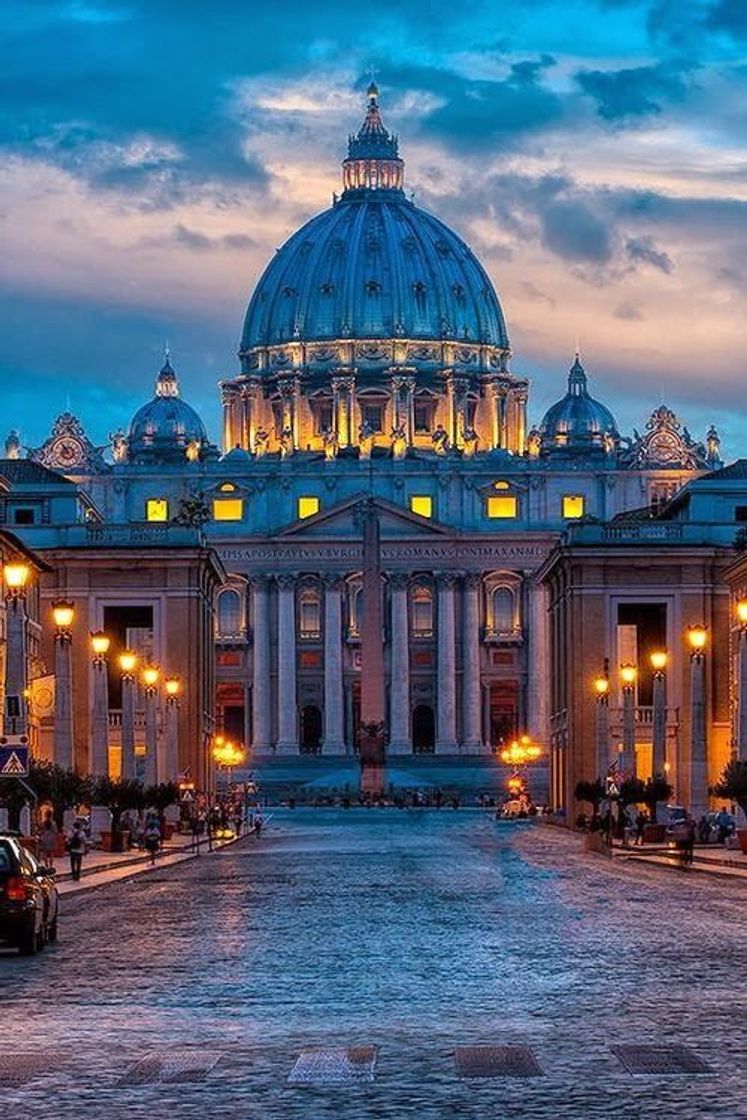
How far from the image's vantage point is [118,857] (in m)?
78.1

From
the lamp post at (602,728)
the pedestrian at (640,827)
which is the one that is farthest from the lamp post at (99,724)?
the lamp post at (602,728)

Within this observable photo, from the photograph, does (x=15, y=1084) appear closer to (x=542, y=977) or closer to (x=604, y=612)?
(x=542, y=977)

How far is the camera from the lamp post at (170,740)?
112 m

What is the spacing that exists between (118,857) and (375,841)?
18935 mm

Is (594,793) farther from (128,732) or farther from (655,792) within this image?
(128,732)

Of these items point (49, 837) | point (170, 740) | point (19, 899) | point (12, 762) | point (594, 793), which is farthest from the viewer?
point (170, 740)

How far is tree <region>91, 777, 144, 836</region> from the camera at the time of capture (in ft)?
280

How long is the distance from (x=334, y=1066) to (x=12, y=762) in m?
28.5

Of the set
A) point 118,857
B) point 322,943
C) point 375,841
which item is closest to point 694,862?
point 118,857

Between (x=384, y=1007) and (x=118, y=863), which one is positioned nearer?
(x=384, y=1007)

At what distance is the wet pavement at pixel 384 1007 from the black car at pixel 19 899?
367mm

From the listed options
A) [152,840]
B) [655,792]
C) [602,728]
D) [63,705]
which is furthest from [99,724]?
[602,728]

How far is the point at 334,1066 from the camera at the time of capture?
20344 millimetres

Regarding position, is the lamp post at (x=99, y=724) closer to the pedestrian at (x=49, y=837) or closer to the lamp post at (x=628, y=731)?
the pedestrian at (x=49, y=837)
